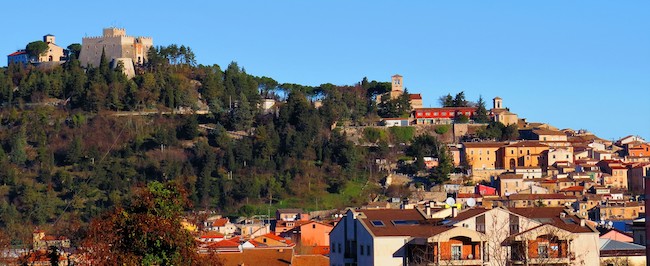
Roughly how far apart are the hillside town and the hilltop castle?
7 cm

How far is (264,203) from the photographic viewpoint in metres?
91.1

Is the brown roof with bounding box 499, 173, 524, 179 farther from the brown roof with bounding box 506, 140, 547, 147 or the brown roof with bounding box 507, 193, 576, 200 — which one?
the brown roof with bounding box 507, 193, 576, 200

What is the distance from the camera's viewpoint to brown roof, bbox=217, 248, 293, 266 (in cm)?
5031

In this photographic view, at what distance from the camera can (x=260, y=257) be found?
170 ft

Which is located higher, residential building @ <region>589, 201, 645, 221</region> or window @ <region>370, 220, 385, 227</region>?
window @ <region>370, 220, 385, 227</region>

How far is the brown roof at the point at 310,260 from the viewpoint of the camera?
167ft

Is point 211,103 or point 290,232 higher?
point 211,103

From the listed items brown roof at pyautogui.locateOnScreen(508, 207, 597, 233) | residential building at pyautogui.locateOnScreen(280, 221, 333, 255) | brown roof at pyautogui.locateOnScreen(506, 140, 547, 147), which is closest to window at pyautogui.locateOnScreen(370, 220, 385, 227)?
brown roof at pyautogui.locateOnScreen(508, 207, 597, 233)

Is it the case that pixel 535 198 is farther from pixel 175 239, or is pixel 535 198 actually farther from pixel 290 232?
pixel 175 239

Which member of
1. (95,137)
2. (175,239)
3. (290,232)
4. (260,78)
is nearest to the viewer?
(175,239)

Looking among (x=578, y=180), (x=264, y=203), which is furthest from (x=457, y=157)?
(x=264, y=203)

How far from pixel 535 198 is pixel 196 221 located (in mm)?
58981

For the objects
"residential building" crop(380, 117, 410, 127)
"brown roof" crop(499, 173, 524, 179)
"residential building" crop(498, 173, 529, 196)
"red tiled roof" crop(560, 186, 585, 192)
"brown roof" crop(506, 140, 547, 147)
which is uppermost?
"residential building" crop(380, 117, 410, 127)

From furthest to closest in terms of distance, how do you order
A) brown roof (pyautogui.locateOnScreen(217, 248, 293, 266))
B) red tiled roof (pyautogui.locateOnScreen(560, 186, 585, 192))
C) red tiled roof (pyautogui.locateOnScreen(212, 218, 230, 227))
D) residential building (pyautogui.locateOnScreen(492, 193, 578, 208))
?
1. red tiled roof (pyautogui.locateOnScreen(560, 186, 585, 192))
2. residential building (pyautogui.locateOnScreen(492, 193, 578, 208))
3. red tiled roof (pyautogui.locateOnScreen(212, 218, 230, 227))
4. brown roof (pyautogui.locateOnScreen(217, 248, 293, 266))
